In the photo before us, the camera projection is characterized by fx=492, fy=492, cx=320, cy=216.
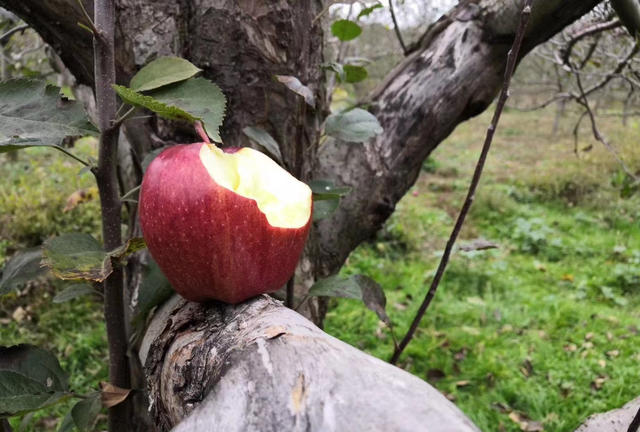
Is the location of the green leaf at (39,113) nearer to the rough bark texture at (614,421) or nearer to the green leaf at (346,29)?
the green leaf at (346,29)

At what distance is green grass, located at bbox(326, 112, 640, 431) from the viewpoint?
2.18 m

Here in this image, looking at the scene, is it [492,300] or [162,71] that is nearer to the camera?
[162,71]

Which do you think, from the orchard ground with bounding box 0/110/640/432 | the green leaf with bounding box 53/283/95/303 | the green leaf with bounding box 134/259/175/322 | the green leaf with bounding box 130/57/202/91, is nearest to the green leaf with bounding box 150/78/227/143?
the green leaf with bounding box 130/57/202/91

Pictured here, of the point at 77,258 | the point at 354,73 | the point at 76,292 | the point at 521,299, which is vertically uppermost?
the point at 354,73

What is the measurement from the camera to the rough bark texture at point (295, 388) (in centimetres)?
37

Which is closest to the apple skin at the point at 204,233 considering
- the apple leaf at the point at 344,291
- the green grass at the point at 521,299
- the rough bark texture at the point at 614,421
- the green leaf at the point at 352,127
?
the apple leaf at the point at 344,291

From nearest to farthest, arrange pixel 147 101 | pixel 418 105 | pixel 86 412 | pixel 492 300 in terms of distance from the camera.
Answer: pixel 147 101 < pixel 86 412 < pixel 418 105 < pixel 492 300

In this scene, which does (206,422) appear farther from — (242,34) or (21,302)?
(21,302)

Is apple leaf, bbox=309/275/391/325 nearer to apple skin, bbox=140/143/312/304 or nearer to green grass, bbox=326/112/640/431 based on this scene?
apple skin, bbox=140/143/312/304

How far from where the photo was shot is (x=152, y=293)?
2.64 ft

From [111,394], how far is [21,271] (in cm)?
25

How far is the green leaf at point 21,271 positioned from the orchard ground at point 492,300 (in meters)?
1.36

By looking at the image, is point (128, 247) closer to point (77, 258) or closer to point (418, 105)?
point (77, 258)

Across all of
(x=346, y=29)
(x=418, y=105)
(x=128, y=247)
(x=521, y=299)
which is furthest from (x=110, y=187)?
(x=521, y=299)
